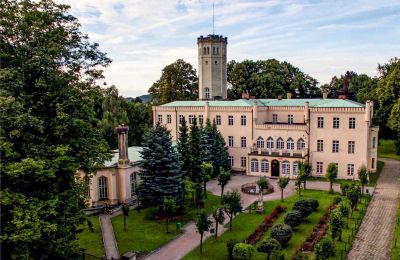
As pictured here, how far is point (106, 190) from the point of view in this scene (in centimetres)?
2902

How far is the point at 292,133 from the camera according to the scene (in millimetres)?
37938

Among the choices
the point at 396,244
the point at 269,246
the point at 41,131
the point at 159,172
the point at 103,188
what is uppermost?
the point at 41,131

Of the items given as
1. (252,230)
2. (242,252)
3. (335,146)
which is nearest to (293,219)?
(252,230)

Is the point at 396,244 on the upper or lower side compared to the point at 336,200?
lower

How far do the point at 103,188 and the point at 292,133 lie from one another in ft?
65.5

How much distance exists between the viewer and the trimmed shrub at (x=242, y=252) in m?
17.6

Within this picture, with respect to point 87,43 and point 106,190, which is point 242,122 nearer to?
point 106,190

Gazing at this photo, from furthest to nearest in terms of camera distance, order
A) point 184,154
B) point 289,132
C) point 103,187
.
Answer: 1. point 289,132
2. point 184,154
3. point 103,187

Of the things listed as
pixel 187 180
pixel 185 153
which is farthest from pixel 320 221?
pixel 185 153

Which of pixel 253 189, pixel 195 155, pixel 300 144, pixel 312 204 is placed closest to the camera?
pixel 312 204

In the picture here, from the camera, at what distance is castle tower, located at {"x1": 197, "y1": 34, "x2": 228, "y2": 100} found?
49.2 metres

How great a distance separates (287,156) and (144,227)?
1837 cm

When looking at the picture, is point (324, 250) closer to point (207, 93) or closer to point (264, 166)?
point (264, 166)

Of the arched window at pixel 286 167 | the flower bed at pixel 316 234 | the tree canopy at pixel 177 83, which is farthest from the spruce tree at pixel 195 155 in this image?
the tree canopy at pixel 177 83
